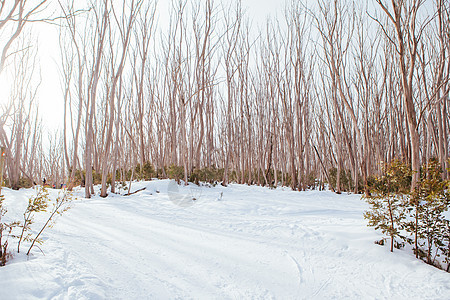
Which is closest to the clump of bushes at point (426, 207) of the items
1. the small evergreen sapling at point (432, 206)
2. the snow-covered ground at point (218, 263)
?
the small evergreen sapling at point (432, 206)

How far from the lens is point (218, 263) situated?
7.00ft

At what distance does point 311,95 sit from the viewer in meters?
9.98

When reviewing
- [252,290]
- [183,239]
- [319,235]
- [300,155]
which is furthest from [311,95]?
[252,290]

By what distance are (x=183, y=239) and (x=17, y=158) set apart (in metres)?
8.09

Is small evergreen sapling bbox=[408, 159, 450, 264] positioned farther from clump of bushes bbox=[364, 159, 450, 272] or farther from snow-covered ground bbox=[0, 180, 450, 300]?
snow-covered ground bbox=[0, 180, 450, 300]

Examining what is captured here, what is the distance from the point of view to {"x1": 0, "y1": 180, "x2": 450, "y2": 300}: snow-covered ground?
157cm

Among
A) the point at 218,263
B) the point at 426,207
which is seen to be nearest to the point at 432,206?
the point at 426,207

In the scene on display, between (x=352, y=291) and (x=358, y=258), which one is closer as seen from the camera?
(x=352, y=291)

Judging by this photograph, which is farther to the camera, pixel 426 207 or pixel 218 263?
pixel 218 263

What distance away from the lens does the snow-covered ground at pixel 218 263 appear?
61.9 inches

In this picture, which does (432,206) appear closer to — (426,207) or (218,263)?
(426,207)

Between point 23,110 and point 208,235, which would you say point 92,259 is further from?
point 23,110

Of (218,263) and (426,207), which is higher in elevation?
(426,207)

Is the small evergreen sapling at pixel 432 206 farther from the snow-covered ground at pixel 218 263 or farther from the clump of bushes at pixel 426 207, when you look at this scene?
the snow-covered ground at pixel 218 263
